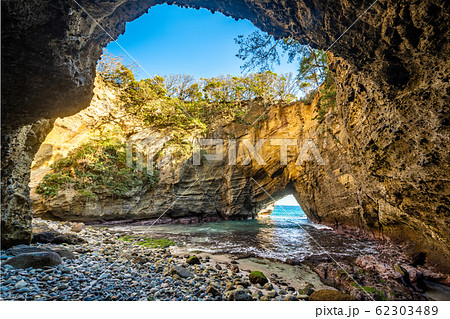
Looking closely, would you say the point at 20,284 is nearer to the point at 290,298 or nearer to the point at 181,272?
the point at 181,272

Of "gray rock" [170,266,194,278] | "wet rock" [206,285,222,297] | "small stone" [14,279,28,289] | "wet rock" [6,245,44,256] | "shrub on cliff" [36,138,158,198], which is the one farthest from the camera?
"shrub on cliff" [36,138,158,198]

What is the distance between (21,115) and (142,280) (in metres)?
3.41

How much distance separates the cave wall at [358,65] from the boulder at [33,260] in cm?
117

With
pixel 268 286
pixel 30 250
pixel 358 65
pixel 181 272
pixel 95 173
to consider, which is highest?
pixel 358 65

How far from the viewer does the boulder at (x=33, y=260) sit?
2916mm

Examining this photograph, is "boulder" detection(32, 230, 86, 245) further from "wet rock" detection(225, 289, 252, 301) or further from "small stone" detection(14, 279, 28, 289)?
"wet rock" detection(225, 289, 252, 301)

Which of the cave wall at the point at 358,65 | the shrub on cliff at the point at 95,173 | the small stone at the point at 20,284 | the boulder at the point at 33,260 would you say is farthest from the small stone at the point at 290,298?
the shrub on cliff at the point at 95,173

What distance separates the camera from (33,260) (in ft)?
10.0

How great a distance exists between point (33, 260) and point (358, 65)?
6.49 metres

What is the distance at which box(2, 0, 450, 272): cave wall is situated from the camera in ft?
7.95

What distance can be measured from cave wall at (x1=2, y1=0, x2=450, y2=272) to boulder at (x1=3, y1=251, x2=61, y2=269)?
1.17m

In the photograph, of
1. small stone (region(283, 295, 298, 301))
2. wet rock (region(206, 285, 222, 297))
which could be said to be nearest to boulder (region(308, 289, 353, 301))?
small stone (region(283, 295, 298, 301))
